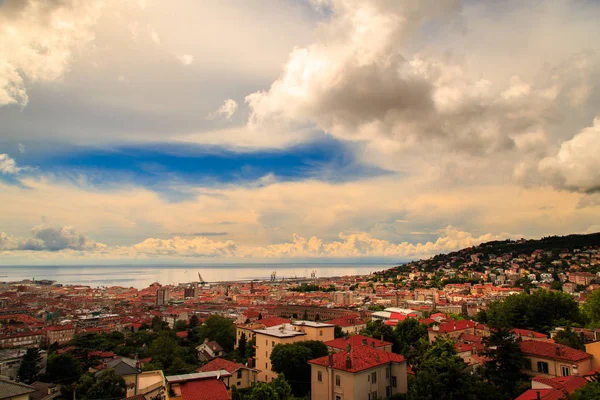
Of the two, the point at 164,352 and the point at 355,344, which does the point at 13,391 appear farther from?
the point at 355,344

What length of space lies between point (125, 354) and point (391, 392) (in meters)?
24.8

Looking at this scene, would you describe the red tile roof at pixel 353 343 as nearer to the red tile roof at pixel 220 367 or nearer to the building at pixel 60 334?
the red tile roof at pixel 220 367

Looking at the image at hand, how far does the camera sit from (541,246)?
14088cm

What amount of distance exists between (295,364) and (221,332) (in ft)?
54.5

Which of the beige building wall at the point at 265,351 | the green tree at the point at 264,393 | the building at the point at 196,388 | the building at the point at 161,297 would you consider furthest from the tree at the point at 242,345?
the building at the point at 161,297

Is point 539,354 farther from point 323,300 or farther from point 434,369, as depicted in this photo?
point 323,300

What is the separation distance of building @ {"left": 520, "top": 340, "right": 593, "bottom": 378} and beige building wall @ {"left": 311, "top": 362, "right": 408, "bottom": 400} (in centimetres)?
521

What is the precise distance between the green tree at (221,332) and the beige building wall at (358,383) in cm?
1836

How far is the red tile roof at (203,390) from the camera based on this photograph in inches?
546

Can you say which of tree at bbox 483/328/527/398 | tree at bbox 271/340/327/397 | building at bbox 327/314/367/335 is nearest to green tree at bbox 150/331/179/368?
tree at bbox 271/340/327/397

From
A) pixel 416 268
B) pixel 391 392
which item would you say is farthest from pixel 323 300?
pixel 416 268

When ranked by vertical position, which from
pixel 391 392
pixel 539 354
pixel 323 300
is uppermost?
pixel 539 354

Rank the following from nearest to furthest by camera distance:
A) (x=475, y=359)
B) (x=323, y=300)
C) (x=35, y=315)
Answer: (x=475, y=359) → (x=35, y=315) → (x=323, y=300)

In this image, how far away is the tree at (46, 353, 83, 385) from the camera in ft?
82.4
